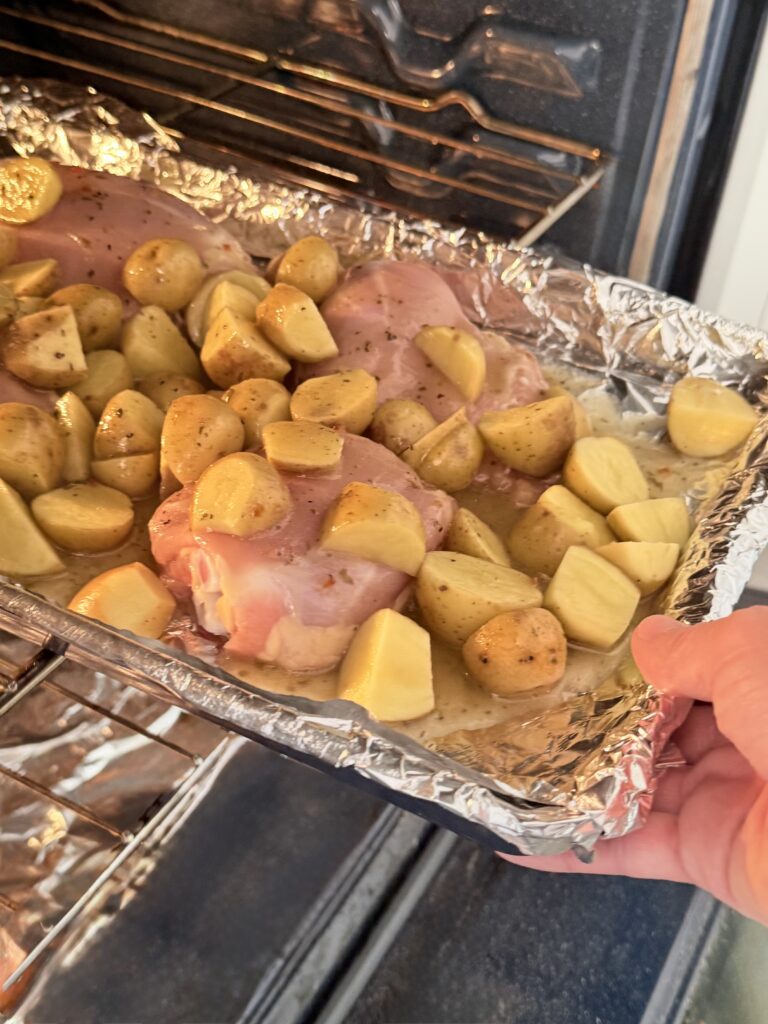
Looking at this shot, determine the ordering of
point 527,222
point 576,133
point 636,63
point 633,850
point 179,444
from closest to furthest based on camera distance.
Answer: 1. point 633,850
2. point 179,444
3. point 636,63
4. point 576,133
5. point 527,222

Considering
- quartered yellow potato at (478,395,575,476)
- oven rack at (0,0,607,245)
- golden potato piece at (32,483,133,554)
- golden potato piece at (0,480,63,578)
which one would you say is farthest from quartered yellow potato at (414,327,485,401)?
golden potato piece at (0,480,63,578)

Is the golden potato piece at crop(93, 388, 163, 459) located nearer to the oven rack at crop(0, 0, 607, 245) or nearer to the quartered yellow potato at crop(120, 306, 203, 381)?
the quartered yellow potato at crop(120, 306, 203, 381)

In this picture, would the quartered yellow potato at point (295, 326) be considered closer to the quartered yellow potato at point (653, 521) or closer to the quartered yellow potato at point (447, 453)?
the quartered yellow potato at point (447, 453)

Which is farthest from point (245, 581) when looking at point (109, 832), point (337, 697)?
point (109, 832)

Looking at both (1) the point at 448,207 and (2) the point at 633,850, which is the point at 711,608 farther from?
(1) the point at 448,207

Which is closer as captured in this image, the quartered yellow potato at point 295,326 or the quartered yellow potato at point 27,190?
the quartered yellow potato at point 295,326

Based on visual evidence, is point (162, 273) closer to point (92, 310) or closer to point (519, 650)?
point (92, 310)

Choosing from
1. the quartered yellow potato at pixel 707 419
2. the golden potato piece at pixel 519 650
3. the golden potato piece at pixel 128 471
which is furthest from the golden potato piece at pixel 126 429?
the quartered yellow potato at pixel 707 419
